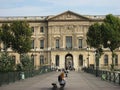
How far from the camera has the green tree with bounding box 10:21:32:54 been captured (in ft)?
325

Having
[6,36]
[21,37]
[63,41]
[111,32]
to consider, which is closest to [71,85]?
[21,37]

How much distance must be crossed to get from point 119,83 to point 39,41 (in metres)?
91.1

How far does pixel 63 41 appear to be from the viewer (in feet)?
433

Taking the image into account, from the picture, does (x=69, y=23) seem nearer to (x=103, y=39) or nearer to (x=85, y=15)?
(x=85, y=15)

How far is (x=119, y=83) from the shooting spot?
144ft

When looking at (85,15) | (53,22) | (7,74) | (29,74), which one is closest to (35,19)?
(53,22)

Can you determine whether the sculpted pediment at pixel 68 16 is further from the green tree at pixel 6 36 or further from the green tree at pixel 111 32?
the green tree at pixel 6 36

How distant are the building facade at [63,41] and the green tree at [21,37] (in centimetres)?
2785

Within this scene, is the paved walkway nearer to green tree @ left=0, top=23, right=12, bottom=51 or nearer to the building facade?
green tree @ left=0, top=23, right=12, bottom=51

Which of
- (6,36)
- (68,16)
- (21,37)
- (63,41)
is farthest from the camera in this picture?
(63,41)

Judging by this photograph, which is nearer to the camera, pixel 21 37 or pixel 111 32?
pixel 21 37

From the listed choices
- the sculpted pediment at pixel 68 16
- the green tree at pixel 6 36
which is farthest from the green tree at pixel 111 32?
the sculpted pediment at pixel 68 16

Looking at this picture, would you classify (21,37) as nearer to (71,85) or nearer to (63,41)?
(63,41)

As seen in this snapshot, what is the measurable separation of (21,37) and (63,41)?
33.4 meters
